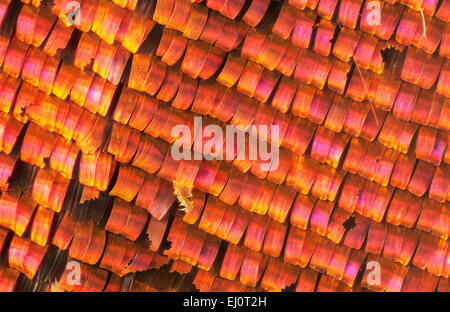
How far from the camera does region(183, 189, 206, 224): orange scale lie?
1.32 meters

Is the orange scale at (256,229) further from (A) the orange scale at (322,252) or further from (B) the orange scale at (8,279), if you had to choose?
(B) the orange scale at (8,279)

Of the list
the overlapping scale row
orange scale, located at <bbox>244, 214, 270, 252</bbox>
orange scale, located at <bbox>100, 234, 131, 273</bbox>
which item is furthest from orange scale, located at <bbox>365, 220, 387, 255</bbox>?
orange scale, located at <bbox>100, 234, 131, 273</bbox>

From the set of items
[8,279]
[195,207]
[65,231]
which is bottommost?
[8,279]

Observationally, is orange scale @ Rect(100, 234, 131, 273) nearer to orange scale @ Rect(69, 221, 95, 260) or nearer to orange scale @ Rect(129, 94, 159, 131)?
orange scale @ Rect(69, 221, 95, 260)

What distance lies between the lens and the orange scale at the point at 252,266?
1356mm

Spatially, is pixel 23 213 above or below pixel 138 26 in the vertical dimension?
below

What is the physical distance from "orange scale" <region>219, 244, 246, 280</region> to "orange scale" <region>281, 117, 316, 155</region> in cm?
26

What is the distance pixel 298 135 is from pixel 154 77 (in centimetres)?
32

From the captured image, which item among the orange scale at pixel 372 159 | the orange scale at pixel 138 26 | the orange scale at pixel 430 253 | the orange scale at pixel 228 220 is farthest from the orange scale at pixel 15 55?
the orange scale at pixel 430 253

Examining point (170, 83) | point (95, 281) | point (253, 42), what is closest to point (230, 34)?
point (253, 42)

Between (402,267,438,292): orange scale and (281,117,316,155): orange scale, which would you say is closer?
(281,117,316,155): orange scale

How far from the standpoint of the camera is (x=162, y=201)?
1.31 metres

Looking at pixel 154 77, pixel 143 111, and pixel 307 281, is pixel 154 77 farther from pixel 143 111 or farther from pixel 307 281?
pixel 307 281
